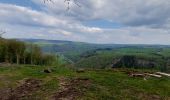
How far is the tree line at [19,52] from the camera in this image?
83188 mm

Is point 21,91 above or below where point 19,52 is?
above

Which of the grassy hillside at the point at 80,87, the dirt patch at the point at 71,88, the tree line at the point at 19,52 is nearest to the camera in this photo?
the dirt patch at the point at 71,88

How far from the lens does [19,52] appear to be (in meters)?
87.9

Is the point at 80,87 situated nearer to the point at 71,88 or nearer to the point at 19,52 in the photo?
the point at 71,88

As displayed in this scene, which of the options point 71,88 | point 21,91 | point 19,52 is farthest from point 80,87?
point 19,52

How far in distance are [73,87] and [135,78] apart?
16.4 feet

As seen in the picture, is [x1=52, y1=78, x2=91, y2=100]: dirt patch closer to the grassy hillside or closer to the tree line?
the grassy hillside

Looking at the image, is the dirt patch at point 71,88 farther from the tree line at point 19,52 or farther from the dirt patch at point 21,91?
the tree line at point 19,52

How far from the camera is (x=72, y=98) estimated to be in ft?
53.0

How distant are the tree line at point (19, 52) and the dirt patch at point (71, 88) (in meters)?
60.1

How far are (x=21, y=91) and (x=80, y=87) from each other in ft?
11.5

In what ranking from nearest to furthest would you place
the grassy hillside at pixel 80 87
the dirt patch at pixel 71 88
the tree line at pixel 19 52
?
the dirt patch at pixel 71 88 → the grassy hillside at pixel 80 87 → the tree line at pixel 19 52

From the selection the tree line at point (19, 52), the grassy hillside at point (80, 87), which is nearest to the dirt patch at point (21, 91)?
the grassy hillside at point (80, 87)

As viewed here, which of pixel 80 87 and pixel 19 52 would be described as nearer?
pixel 80 87
